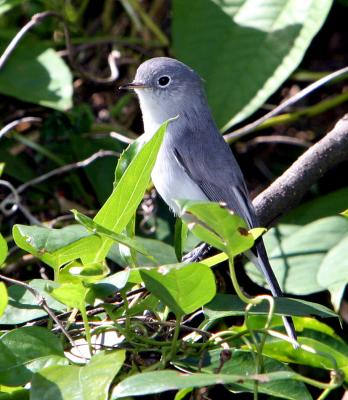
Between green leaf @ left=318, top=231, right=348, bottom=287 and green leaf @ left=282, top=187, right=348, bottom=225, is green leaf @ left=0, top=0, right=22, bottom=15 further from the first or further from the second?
green leaf @ left=318, top=231, right=348, bottom=287

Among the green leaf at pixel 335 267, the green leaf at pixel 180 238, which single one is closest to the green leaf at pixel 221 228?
the green leaf at pixel 180 238

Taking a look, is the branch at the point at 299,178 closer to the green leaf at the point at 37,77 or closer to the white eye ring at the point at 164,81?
the white eye ring at the point at 164,81

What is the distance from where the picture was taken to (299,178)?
109 inches

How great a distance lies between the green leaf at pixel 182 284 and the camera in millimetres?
1589

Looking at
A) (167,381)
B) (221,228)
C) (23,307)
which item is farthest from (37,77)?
(167,381)

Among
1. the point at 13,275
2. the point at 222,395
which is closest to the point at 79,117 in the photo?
the point at 13,275

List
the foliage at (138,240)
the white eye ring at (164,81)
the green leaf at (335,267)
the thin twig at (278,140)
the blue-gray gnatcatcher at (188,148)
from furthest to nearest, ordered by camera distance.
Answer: the thin twig at (278,140) < the white eye ring at (164,81) < the blue-gray gnatcatcher at (188,148) < the green leaf at (335,267) < the foliage at (138,240)

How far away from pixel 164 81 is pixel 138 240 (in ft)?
2.69

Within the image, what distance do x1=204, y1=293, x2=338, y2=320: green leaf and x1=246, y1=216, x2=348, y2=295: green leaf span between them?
0.85 meters

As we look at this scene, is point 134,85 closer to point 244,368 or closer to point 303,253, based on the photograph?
point 303,253

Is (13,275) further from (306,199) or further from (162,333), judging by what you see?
(162,333)

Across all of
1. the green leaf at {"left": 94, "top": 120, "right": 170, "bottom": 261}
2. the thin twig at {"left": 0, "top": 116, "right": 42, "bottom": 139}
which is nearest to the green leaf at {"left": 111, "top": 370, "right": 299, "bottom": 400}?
the green leaf at {"left": 94, "top": 120, "right": 170, "bottom": 261}

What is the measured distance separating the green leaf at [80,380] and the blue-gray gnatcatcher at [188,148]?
113cm

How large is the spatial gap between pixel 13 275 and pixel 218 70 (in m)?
1.15
